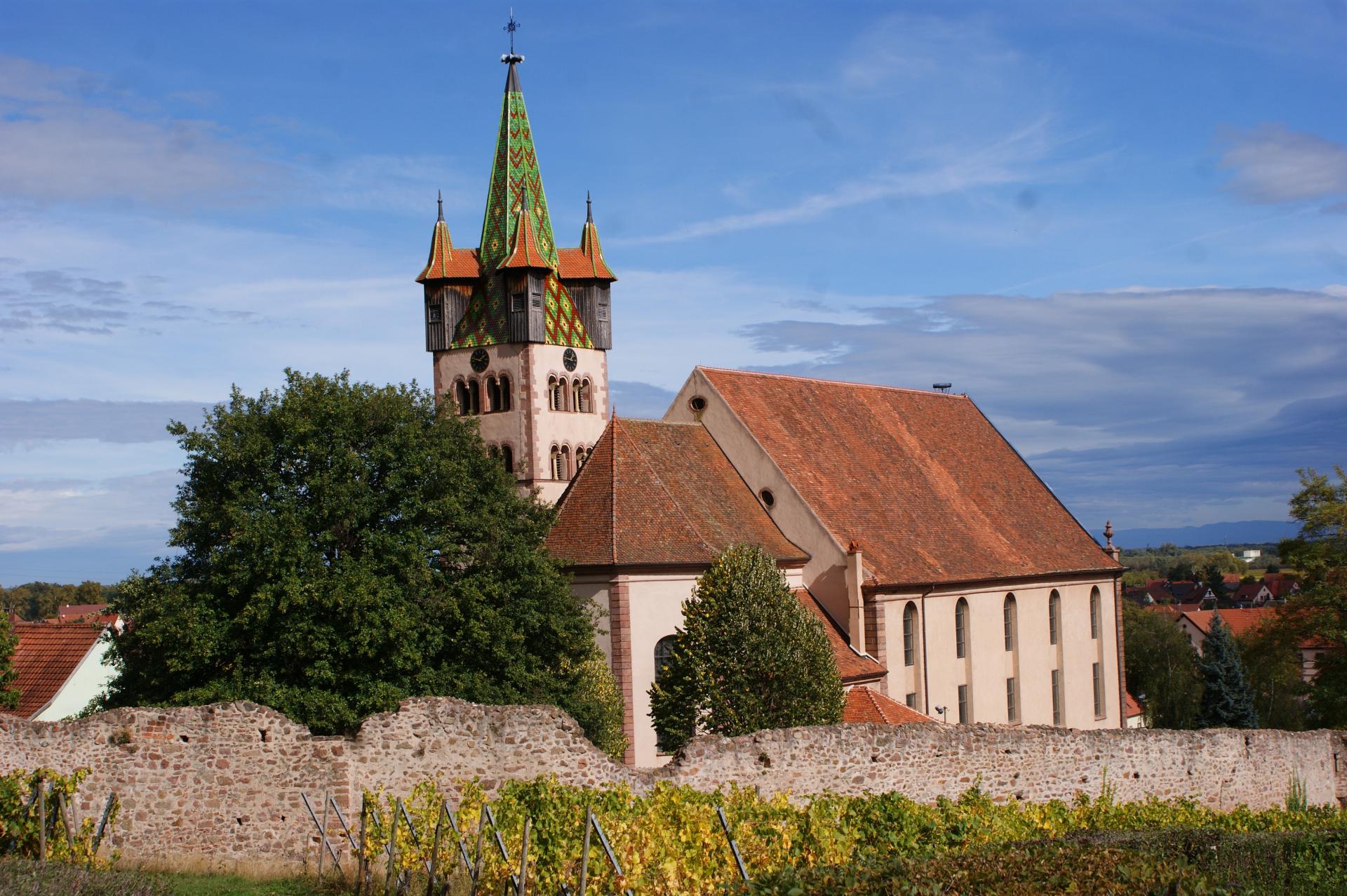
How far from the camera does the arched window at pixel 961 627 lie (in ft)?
131

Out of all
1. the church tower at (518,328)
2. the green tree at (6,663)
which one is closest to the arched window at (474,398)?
the church tower at (518,328)

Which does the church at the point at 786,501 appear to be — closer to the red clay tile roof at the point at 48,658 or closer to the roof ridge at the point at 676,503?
the roof ridge at the point at 676,503

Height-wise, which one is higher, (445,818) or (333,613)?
(333,613)

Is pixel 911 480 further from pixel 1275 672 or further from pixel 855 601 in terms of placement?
pixel 1275 672

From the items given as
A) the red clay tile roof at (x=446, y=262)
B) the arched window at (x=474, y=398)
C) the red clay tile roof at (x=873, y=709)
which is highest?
the red clay tile roof at (x=446, y=262)

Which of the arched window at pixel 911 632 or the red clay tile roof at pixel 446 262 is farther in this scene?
the red clay tile roof at pixel 446 262

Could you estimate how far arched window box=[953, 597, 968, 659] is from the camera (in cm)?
3991

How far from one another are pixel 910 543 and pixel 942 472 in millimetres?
6230

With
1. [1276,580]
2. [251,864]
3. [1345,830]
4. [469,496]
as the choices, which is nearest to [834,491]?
[469,496]

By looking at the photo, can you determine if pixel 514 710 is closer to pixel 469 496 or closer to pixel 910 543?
pixel 469 496

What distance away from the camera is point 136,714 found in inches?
712

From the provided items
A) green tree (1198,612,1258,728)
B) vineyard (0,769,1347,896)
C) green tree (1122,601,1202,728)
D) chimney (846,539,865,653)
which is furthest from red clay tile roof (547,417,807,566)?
green tree (1122,601,1202,728)

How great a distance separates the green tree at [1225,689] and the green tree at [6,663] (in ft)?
157

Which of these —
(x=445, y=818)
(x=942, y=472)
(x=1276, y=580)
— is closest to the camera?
(x=445, y=818)
